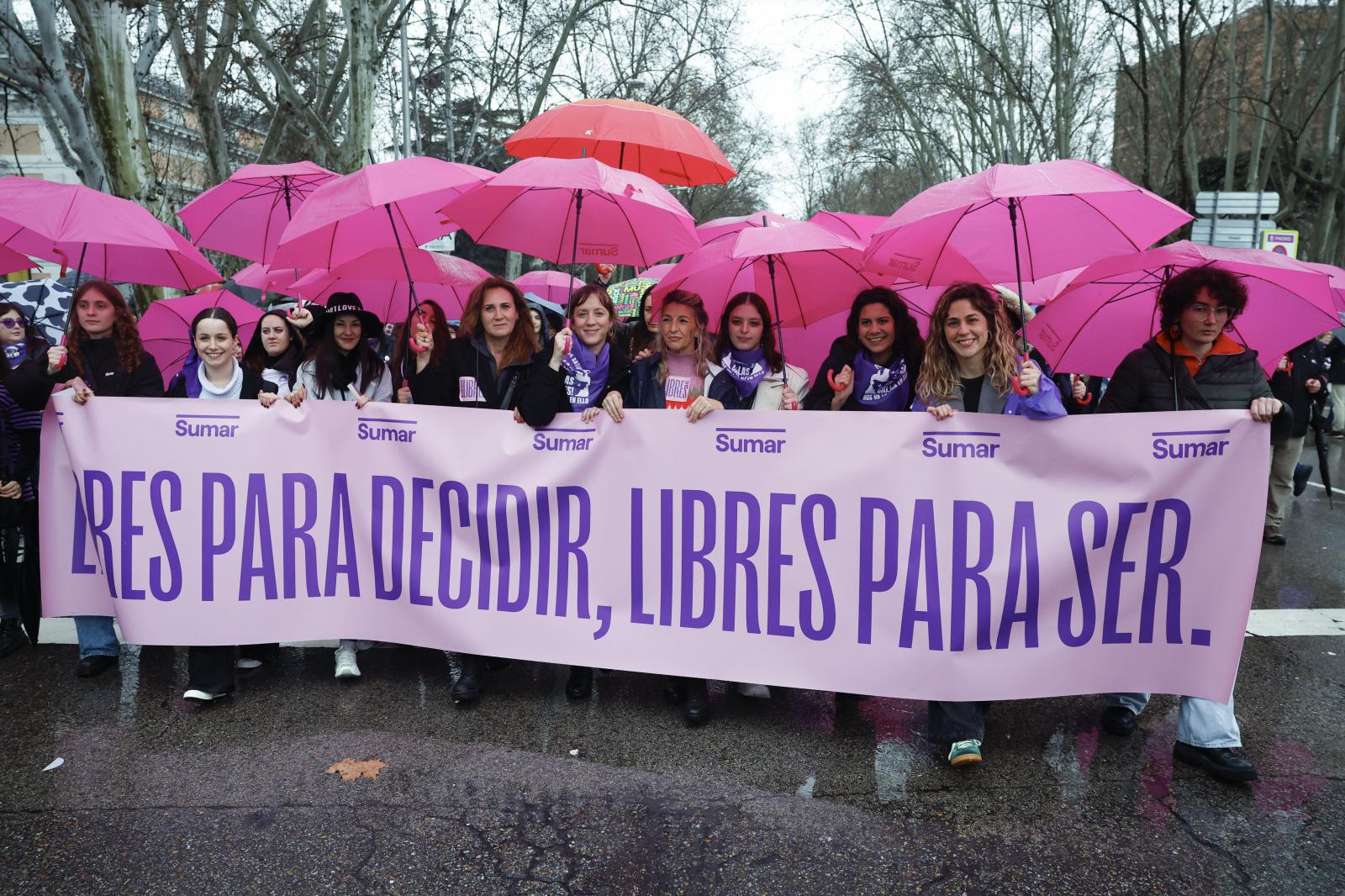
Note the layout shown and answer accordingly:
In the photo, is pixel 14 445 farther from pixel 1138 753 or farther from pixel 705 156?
pixel 1138 753

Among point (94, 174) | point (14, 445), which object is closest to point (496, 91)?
point (94, 174)

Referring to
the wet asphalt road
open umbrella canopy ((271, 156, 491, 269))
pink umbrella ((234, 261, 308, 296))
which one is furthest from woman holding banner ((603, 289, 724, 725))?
pink umbrella ((234, 261, 308, 296))

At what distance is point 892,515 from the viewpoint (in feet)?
12.7

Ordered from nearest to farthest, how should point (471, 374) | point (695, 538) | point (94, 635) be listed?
1. point (695, 538)
2. point (94, 635)
3. point (471, 374)

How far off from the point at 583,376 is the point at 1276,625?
4.09 metres

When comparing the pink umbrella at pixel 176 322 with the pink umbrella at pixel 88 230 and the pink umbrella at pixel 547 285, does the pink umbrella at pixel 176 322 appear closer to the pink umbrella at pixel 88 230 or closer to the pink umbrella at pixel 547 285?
the pink umbrella at pixel 88 230

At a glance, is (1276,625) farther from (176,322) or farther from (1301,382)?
(176,322)

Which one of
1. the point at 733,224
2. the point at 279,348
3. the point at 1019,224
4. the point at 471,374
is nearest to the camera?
the point at 1019,224

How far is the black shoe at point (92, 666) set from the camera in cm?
453

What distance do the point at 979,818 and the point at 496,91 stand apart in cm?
2256

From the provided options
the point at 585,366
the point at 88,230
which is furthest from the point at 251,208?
the point at 585,366

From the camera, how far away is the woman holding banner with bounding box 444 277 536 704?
4684mm

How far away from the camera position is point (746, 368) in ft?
14.3

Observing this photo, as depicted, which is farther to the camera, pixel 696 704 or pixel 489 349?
pixel 489 349
